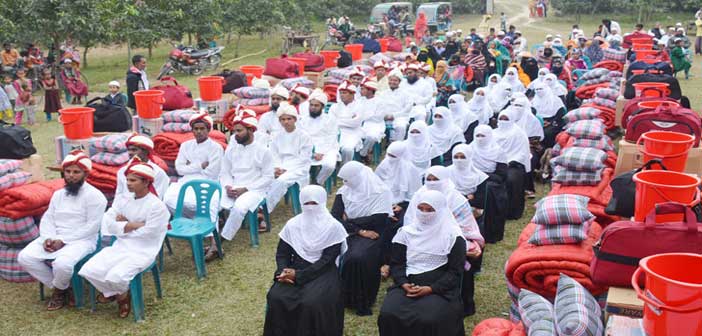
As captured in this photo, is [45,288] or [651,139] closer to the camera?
[651,139]

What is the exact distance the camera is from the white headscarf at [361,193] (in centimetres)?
509

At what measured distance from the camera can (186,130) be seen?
743 cm

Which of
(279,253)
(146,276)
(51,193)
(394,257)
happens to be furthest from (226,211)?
(394,257)

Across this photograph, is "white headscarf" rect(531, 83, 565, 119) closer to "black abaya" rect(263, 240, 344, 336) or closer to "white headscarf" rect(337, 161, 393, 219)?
"white headscarf" rect(337, 161, 393, 219)

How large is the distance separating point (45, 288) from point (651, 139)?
15.5 feet

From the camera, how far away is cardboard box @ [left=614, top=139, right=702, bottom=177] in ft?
16.0

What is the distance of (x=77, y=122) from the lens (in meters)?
6.60

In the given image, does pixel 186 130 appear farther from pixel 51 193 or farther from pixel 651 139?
pixel 651 139

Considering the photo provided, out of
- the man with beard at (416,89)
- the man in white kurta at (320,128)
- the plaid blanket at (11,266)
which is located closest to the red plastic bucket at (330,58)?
the man with beard at (416,89)

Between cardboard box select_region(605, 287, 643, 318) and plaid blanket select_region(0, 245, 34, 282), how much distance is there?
180 inches

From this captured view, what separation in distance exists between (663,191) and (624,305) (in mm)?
656

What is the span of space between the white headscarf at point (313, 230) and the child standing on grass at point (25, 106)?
8.70m

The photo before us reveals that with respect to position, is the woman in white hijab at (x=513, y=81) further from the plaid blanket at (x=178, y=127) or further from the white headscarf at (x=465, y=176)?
the plaid blanket at (x=178, y=127)

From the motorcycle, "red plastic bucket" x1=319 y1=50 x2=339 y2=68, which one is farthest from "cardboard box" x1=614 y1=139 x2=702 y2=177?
the motorcycle
